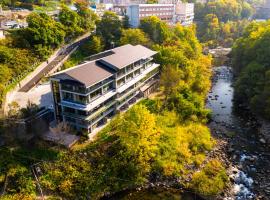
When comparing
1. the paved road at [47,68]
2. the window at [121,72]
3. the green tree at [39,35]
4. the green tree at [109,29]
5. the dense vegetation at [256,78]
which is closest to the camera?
the window at [121,72]

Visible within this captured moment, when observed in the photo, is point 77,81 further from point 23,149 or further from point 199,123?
point 199,123

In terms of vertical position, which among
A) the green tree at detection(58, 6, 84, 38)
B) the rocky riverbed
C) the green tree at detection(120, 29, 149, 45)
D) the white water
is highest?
the green tree at detection(58, 6, 84, 38)

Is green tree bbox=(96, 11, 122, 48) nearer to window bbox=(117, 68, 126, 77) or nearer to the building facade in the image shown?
the building facade

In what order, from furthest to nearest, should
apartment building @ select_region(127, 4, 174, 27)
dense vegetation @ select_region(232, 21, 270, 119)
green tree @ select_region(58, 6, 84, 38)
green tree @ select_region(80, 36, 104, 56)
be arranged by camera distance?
apartment building @ select_region(127, 4, 174, 27), green tree @ select_region(58, 6, 84, 38), green tree @ select_region(80, 36, 104, 56), dense vegetation @ select_region(232, 21, 270, 119)

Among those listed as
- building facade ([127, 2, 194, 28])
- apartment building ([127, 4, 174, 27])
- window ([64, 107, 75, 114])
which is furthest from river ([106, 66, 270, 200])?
building facade ([127, 2, 194, 28])

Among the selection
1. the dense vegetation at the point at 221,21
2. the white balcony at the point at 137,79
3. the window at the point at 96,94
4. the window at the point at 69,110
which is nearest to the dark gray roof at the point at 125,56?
the white balcony at the point at 137,79

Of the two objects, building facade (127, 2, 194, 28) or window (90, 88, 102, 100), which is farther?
building facade (127, 2, 194, 28)

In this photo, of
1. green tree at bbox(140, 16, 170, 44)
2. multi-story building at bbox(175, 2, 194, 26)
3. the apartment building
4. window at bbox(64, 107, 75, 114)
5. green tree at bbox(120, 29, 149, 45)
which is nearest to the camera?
window at bbox(64, 107, 75, 114)

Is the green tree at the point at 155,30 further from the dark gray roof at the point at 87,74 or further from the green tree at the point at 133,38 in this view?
the dark gray roof at the point at 87,74

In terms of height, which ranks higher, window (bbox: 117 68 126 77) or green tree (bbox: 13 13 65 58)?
green tree (bbox: 13 13 65 58)
